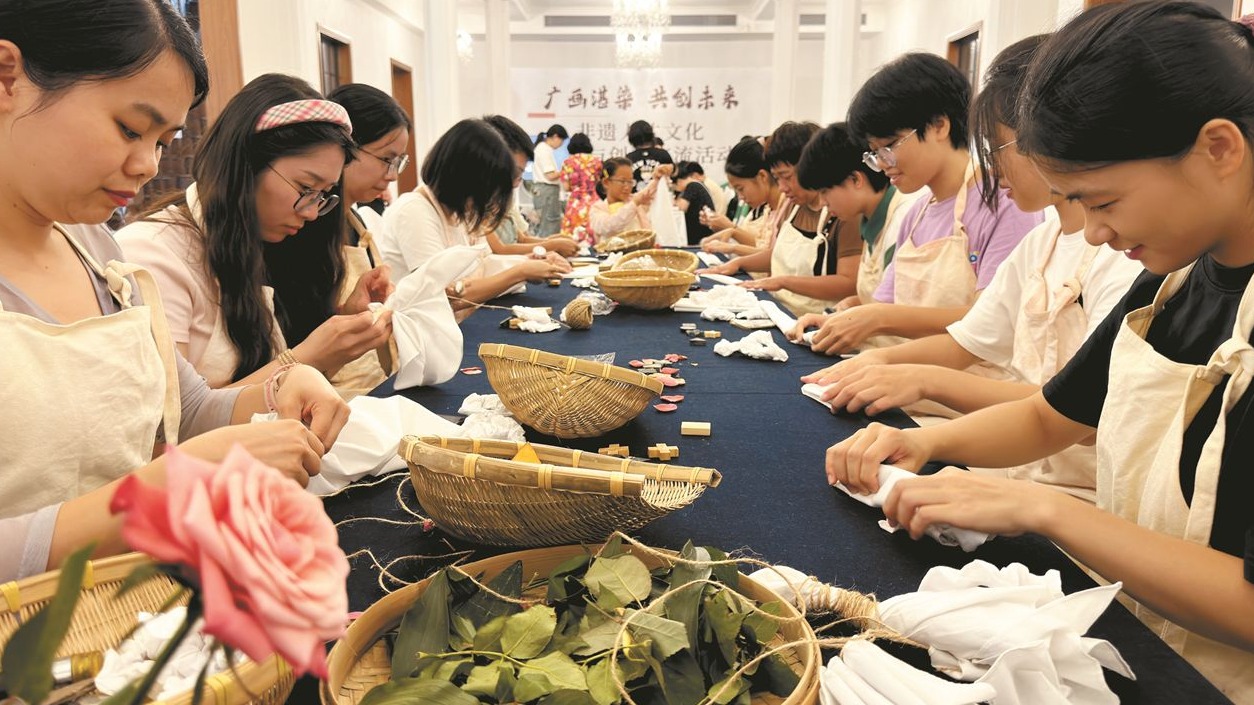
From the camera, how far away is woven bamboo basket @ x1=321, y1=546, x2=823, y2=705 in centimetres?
76

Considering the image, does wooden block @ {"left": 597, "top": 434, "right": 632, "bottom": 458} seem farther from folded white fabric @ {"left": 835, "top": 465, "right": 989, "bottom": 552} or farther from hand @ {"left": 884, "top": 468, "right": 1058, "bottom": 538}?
hand @ {"left": 884, "top": 468, "right": 1058, "bottom": 538}

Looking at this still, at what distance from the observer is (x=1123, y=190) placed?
3.55 feet

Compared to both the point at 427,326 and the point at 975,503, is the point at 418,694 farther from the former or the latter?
the point at 427,326

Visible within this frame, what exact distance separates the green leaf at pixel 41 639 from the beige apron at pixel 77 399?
34.7 inches

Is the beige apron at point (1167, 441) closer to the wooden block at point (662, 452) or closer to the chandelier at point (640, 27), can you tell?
the wooden block at point (662, 452)

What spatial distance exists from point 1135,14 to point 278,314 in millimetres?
2152

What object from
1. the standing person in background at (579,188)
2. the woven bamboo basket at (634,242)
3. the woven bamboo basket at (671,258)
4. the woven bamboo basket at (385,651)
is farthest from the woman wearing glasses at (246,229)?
the standing person in background at (579,188)

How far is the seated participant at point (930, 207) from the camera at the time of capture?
256 cm

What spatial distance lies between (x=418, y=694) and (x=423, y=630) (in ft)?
0.34

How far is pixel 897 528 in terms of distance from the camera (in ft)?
4.02

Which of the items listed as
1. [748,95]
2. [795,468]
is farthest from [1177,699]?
[748,95]

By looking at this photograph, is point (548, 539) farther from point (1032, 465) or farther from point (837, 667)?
point (1032, 465)

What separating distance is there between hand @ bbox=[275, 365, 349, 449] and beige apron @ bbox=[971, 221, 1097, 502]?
1374 mm

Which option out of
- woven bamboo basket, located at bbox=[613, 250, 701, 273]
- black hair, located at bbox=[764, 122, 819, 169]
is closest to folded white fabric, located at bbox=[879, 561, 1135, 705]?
woven bamboo basket, located at bbox=[613, 250, 701, 273]
